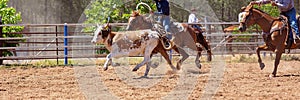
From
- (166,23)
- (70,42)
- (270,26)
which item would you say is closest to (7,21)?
(70,42)

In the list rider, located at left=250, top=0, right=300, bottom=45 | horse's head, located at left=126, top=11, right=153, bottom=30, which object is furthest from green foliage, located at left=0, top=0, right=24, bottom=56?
rider, located at left=250, top=0, right=300, bottom=45

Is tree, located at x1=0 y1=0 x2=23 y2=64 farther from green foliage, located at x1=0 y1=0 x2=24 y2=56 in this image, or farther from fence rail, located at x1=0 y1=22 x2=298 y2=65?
fence rail, located at x1=0 y1=22 x2=298 y2=65

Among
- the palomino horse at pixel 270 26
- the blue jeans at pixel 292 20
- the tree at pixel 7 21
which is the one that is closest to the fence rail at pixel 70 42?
the tree at pixel 7 21

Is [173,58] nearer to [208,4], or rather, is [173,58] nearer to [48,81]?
[48,81]

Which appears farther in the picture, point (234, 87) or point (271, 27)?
point (271, 27)

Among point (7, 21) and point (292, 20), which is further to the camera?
point (7, 21)

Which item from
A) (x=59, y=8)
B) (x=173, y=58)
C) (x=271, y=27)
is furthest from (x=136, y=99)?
(x=59, y=8)

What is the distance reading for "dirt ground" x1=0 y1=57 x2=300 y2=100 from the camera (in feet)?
28.4

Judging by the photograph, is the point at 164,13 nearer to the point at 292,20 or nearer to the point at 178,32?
the point at 178,32

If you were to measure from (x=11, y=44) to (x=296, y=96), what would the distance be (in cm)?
1192

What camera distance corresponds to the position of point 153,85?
1021 centimetres

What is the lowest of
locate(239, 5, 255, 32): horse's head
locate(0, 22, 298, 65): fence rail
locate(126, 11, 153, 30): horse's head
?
locate(0, 22, 298, 65): fence rail

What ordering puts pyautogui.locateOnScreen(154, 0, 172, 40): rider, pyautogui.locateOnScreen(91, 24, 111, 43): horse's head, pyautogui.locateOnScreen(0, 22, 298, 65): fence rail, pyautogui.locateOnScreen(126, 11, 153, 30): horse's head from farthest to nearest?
1. pyautogui.locateOnScreen(0, 22, 298, 65): fence rail
2. pyautogui.locateOnScreen(154, 0, 172, 40): rider
3. pyautogui.locateOnScreen(126, 11, 153, 30): horse's head
4. pyautogui.locateOnScreen(91, 24, 111, 43): horse's head

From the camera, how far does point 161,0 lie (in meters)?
12.9
